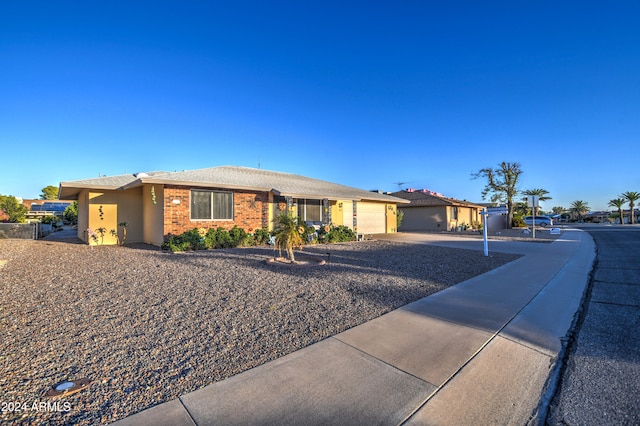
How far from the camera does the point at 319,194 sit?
1511 centimetres

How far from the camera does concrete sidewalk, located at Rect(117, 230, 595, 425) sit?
2254 mm

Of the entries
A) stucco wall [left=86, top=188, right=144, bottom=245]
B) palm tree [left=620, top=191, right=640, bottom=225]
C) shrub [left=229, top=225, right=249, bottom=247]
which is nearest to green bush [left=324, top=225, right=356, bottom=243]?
shrub [left=229, top=225, right=249, bottom=247]

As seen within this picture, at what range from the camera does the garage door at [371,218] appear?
63.4 feet

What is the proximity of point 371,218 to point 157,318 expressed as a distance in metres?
16.9

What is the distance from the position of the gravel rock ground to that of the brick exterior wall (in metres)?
3.28

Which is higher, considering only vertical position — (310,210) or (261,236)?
(310,210)

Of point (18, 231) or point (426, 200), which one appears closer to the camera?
point (18, 231)

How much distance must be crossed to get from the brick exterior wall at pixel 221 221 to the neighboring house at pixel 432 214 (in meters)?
15.5

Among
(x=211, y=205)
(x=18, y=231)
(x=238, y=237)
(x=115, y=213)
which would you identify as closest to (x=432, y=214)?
(x=238, y=237)

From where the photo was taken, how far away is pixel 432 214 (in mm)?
27047

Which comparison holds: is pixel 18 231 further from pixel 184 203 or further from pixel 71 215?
pixel 71 215

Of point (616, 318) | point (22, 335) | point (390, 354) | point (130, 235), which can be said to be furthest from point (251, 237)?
point (616, 318)

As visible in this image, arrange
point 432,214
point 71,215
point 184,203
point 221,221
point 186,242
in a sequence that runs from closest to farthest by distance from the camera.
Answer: point 186,242, point 184,203, point 221,221, point 432,214, point 71,215

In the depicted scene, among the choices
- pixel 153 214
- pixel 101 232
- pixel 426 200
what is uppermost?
pixel 426 200
